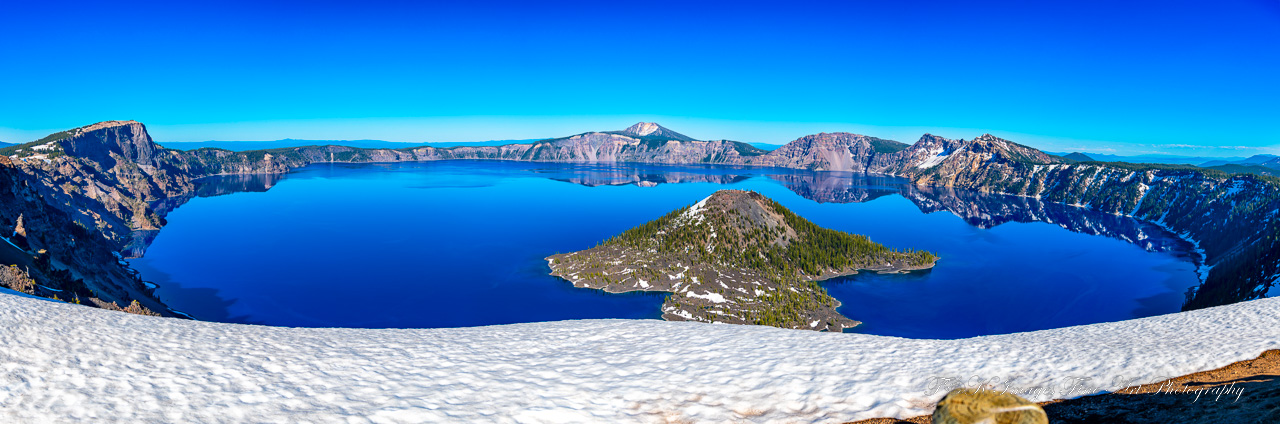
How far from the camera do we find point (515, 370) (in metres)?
14.8

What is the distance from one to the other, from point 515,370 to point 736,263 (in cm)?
9133

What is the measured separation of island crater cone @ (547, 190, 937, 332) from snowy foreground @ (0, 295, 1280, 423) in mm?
62966

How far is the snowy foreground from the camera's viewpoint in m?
11.1

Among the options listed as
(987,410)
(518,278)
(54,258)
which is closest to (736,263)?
(518,278)

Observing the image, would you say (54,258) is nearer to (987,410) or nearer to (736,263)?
(987,410)

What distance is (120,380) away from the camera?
11805mm

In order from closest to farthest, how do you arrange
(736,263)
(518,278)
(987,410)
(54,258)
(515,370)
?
(987,410) < (515,370) < (54,258) < (736,263) < (518,278)

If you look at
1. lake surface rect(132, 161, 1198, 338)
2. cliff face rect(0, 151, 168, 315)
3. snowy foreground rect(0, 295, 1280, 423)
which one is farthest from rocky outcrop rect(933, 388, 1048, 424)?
lake surface rect(132, 161, 1198, 338)

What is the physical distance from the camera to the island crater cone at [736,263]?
277ft

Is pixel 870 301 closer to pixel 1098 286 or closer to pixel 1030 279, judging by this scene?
pixel 1030 279

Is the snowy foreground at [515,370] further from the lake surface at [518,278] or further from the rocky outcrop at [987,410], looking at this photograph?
the lake surface at [518,278]

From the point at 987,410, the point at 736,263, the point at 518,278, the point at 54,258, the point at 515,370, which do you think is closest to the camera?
the point at 987,410

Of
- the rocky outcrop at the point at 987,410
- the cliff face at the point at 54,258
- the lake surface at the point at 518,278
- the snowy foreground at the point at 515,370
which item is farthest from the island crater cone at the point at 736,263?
the rocky outcrop at the point at 987,410

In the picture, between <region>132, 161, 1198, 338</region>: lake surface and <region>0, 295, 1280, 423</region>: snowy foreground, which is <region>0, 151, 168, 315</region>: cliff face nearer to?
<region>132, 161, 1198, 338</region>: lake surface
